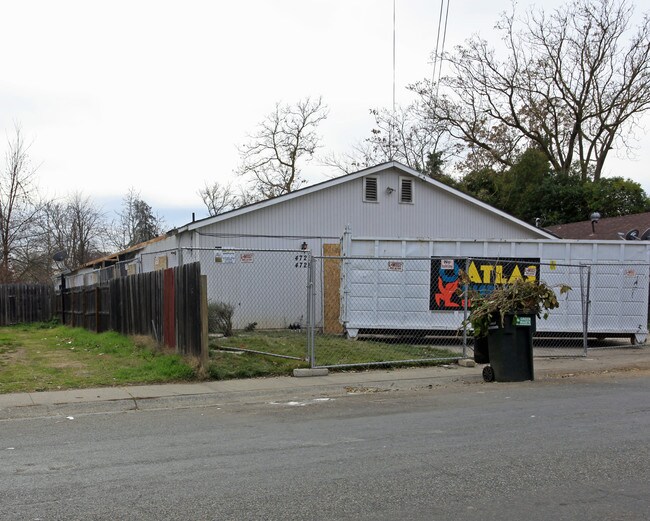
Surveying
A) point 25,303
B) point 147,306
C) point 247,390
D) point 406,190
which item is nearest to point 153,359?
point 147,306

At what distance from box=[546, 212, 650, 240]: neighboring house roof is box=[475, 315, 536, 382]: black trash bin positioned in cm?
1412

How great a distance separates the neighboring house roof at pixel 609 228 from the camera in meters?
25.4

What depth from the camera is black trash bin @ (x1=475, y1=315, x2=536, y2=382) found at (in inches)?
420

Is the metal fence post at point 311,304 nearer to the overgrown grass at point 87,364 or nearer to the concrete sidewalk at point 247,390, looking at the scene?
the concrete sidewalk at point 247,390

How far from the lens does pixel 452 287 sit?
50.8ft

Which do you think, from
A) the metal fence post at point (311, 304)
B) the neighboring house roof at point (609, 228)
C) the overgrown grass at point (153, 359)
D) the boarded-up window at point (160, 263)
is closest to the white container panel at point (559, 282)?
the overgrown grass at point (153, 359)

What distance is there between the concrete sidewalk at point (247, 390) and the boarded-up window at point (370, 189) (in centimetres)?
914

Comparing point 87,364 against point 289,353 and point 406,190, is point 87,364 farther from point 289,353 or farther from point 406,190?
point 406,190

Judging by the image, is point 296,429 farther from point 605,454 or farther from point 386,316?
point 386,316

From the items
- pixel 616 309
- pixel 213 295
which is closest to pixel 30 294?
pixel 213 295

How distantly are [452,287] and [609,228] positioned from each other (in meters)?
15.3

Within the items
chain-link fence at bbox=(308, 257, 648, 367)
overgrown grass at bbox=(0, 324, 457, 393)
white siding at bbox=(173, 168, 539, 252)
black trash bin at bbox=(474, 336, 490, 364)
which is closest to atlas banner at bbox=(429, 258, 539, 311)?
chain-link fence at bbox=(308, 257, 648, 367)

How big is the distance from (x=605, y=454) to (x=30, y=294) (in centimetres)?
2626

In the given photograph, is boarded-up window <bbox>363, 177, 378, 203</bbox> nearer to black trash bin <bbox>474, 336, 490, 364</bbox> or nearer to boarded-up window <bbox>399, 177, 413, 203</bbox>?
boarded-up window <bbox>399, 177, 413, 203</bbox>
